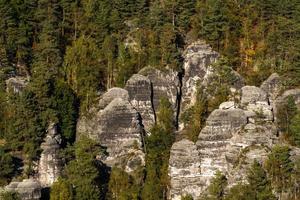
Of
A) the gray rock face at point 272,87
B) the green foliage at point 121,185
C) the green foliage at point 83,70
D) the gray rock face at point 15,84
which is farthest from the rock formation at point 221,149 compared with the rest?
the gray rock face at point 15,84

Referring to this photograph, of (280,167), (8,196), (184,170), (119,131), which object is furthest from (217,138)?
(8,196)

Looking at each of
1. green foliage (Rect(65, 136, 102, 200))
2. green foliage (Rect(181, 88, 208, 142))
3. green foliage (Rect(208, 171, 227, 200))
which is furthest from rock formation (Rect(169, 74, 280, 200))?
green foliage (Rect(65, 136, 102, 200))

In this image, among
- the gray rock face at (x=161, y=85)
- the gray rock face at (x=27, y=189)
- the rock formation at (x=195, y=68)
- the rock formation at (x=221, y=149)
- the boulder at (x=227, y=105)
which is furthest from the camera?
the rock formation at (x=195, y=68)

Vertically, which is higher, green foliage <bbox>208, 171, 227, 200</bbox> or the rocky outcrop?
the rocky outcrop

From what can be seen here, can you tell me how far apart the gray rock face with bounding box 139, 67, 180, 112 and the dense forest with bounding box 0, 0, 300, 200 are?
33.9 inches

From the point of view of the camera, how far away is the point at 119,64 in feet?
170

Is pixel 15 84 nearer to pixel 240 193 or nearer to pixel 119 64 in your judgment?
pixel 119 64

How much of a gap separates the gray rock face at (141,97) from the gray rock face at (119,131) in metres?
1.67

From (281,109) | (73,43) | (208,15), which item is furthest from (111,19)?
(281,109)

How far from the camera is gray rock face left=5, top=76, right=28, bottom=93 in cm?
4830

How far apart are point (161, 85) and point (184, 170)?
927cm

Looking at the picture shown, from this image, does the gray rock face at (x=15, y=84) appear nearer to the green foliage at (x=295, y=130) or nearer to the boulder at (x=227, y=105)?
the boulder at (x=227, y=105)

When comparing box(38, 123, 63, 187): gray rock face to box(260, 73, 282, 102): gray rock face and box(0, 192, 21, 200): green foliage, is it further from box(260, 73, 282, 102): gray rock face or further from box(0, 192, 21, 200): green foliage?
box(260, 73, 282, 102): gray rock face

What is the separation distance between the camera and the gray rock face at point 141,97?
49219 mm
